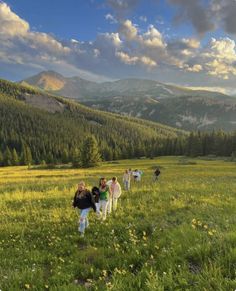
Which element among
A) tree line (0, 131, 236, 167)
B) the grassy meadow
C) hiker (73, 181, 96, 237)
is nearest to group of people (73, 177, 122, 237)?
hiker (73, 181, 96, 237)

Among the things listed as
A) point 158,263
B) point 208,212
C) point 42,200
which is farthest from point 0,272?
point 42,200

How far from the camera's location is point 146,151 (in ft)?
475

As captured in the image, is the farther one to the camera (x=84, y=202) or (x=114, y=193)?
(x=114, y=193)

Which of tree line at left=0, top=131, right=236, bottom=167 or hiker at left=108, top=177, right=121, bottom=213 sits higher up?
tree line at left=0, top=131, right=236, bottom=167

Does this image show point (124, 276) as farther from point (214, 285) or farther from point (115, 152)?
point (115, 152)

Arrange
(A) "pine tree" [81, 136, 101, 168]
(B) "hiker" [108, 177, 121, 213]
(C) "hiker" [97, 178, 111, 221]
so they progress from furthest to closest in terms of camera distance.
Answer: (A) "pine tree" [81, 136, 101, 168]
(B) "hiker" [108, 177, 121, 213]
(C) "hiker" [97, 178, 111, 221]

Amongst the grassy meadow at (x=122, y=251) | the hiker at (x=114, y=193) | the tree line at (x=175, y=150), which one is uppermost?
the tree line at (x=175, y=150)

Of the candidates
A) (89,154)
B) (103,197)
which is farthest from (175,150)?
(103,197)

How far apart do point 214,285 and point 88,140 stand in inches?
3612

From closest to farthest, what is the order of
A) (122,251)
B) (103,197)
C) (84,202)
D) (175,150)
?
1. (122,251)
2. (84,202)
3. (103,197)
4. (175,150)

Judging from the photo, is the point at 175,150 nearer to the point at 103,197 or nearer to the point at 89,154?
the point at 89,154

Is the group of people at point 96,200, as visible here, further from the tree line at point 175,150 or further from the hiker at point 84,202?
the tree line at point 175,150

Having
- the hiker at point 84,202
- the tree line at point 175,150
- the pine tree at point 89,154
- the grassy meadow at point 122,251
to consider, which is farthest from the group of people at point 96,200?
the tree line at point 175,150

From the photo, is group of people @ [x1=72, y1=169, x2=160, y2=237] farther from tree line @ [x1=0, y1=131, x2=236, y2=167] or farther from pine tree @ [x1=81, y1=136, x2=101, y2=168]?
tree line @ [x1=0, y1=131, x2=236, y2=167]
